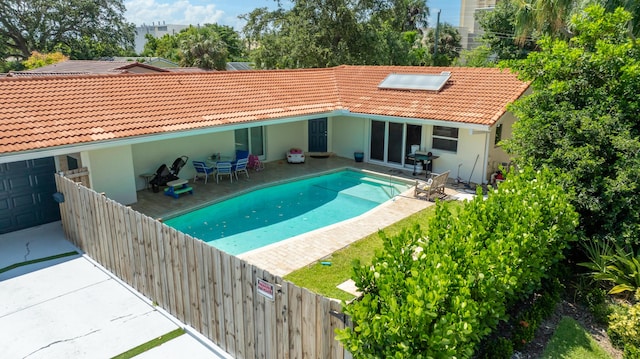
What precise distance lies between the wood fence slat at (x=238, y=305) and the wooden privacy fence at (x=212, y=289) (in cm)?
2

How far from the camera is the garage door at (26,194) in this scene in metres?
11.8

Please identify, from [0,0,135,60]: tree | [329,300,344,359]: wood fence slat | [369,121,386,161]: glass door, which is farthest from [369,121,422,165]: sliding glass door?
[0,0,135,60]: tree

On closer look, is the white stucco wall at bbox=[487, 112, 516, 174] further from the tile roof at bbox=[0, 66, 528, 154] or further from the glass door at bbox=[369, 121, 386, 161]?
the glass door at bbox=[369, 121, 386, 161]

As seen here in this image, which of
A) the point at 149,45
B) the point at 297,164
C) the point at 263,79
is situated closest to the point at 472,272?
the point at 297,164

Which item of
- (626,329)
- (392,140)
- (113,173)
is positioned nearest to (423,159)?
(392,140)

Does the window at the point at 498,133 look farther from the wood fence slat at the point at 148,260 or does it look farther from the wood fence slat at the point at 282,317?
the wood fence slat at the point at 282,317

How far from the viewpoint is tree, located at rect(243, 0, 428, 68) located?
119 ft

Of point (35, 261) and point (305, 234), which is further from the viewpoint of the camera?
point (305, 234)

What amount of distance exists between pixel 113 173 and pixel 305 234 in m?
6.55

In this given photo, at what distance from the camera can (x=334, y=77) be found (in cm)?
2417

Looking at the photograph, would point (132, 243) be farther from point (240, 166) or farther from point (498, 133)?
point (498, 133)

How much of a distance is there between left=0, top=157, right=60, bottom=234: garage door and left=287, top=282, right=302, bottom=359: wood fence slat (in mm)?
9901

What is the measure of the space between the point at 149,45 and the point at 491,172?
87.6 m

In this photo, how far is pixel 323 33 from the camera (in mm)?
36438
